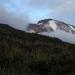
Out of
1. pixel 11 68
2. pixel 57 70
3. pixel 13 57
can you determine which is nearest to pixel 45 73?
pixel 57 70

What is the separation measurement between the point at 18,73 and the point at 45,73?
136 cm

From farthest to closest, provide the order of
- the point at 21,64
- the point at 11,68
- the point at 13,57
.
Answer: the point at 13,57 < the point at 21,64 < the point at 11,68

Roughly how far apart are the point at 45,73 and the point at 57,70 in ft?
1.54

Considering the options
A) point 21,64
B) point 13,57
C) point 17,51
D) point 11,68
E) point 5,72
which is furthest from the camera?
point 17,51

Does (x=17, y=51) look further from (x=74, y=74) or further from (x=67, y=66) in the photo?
(x=74, y=74)

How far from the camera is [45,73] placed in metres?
13.5

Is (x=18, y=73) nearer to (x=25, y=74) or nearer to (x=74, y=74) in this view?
(x=25, y=74)

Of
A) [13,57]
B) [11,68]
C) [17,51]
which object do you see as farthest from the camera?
[17,51]

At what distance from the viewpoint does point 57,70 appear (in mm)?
13430

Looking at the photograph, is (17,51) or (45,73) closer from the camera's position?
(45,73)

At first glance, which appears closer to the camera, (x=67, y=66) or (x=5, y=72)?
(x=5, y=72)

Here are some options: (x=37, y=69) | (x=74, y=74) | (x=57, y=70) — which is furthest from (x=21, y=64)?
(x=74, y=74)

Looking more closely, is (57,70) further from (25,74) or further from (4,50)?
(4,50)

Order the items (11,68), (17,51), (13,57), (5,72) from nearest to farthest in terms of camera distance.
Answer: (5,72) → (11,68) → (13,57) → (17,51)
